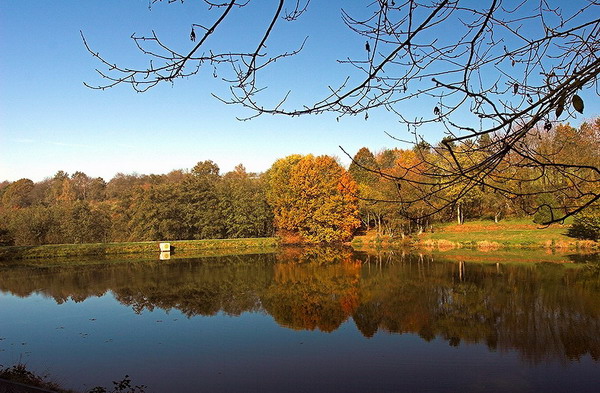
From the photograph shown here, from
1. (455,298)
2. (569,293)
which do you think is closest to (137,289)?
(455,298)

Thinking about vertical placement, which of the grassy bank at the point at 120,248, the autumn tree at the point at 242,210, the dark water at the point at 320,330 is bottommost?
the dark water at the point at 320,330

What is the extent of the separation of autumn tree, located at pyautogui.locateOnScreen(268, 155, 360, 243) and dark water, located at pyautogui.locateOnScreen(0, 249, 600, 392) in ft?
55.3

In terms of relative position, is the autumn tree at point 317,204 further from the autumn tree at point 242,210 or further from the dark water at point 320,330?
the dark water at point 320,330

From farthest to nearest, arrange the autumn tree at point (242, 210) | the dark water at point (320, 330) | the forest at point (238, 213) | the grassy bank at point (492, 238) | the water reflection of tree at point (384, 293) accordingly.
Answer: the autumn tree at point (242, 210) → the forest at point (238, 213) → the grassy bank at point (492, 238) → the water reflection of tree at point (384, 293) → the dark water at point (320, 330)

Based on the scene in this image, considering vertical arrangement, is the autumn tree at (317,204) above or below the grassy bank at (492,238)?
above

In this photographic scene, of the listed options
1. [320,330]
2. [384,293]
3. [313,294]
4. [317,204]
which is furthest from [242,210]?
[320,330]

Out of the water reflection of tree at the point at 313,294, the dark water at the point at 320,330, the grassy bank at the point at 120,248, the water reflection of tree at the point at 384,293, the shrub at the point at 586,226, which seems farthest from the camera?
the grassy bank at the point at 120,248

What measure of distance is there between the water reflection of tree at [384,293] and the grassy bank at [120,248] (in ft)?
20.5

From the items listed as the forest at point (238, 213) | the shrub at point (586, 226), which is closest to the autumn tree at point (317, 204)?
the forest at point (238, 213)

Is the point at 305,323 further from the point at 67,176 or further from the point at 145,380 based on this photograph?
the point at 67,176

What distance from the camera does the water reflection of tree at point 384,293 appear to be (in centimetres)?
996

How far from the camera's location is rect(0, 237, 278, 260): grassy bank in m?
29.3

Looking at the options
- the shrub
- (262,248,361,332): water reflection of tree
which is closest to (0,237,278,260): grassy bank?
(262,248,361,332): water reflection of tree

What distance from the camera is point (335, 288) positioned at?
16.3 meters
